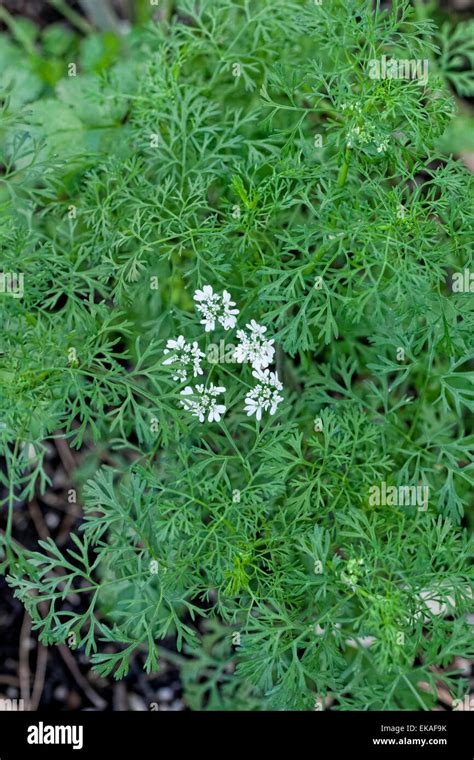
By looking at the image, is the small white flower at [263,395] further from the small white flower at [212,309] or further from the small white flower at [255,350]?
the small white flower at [212,309]

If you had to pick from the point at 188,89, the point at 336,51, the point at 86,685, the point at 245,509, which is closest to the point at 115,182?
the point at 188,89

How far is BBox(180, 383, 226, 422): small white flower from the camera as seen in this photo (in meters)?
1.71

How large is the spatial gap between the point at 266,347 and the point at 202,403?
0.18 m

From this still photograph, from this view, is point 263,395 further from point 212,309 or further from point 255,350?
point 212,309

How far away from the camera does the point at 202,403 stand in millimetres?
1742

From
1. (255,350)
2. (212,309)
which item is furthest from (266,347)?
(212,309)

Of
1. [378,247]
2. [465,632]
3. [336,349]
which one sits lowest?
[465,632]

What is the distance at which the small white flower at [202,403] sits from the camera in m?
1.71

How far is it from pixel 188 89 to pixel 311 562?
3.80 feet

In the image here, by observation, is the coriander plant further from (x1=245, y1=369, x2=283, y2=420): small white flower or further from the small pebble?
the small pebble

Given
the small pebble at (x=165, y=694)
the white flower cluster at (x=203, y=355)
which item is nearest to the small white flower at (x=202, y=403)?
the white flower cluster at (x=203, y=355)

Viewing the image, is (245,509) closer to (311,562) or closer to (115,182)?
(311,562)

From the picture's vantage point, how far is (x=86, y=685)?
244 centimetres
